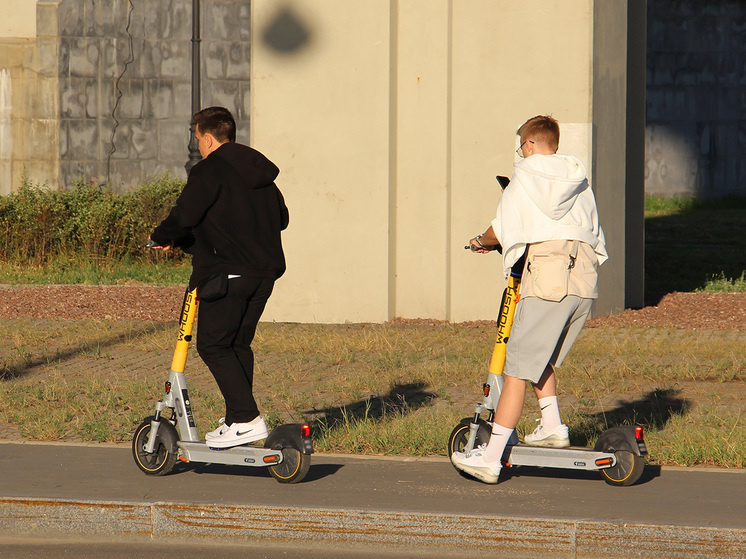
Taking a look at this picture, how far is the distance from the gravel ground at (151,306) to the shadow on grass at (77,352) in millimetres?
722

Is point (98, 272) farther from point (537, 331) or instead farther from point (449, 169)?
point (537, 331)

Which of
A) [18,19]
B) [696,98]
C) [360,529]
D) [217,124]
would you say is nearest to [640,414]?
[360,529]

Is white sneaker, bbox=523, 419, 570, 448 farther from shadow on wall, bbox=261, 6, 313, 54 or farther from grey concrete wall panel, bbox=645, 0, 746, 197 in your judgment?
grey concrete wall panel, bbox=645, 0, 746, 197

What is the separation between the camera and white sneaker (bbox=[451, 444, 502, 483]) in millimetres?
5613

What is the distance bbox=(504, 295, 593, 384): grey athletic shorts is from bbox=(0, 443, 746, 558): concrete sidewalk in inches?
23.9

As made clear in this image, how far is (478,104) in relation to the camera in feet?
38.1

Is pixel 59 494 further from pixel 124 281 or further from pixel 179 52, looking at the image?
pixel 179 52

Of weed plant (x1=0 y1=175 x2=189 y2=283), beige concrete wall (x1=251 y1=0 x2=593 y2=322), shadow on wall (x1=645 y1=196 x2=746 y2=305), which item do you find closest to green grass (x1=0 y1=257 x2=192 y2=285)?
weed plant (x1=0 y1=175 x2=189 y2=283)

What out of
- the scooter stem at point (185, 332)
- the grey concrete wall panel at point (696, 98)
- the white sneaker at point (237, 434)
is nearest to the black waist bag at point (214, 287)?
the scooter stem at point (185, 332)

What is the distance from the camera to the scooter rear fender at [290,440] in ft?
18.5

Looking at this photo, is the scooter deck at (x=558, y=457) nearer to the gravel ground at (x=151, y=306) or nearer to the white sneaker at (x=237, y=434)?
the white sneaker at (x=237, y=434)

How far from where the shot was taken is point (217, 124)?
231 inches

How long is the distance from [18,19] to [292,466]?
18.0 metres

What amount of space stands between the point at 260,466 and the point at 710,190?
2114cm
